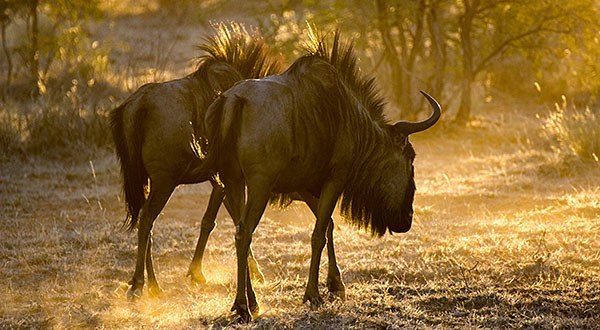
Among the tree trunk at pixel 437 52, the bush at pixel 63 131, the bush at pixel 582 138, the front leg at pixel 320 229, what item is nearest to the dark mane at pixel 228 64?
the front leg at pixel 320 229

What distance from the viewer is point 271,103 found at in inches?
199

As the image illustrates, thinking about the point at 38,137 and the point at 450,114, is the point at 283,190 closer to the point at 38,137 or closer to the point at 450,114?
the point at 38,137

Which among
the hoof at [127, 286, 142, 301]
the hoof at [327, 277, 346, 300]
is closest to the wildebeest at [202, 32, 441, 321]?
the hoof at [327, 277, 346, 300]

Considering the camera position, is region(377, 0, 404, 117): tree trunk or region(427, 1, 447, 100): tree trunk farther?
region(377, 0, 404, 117): tree trunk

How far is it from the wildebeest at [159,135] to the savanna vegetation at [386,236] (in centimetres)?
53

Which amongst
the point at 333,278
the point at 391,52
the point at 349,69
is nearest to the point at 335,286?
the point at 333,278

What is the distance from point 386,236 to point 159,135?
2908 mm

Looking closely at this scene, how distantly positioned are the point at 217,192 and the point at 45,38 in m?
12.7

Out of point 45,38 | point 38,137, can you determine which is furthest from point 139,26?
point 38,137

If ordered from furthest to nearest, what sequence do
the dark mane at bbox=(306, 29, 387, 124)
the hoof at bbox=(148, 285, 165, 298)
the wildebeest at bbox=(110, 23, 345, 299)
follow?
the hoof at bbox=(148, 285, 165, 298) < the wildebeest at bbox=(110, 23, 345, 299) < the dark mane at bbox=(306, 29, 387, 124)

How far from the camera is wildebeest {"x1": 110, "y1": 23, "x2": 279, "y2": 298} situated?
598 cm

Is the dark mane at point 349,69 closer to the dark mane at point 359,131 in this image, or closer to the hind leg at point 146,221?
the dark mane at point 359,131

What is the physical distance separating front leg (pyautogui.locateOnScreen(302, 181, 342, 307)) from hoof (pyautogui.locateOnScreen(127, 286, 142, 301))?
4.07 feet

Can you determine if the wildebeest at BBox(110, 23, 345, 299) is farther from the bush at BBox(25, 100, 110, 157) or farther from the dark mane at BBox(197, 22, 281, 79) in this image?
the bush at BBox(25, 100, 110, 157)
